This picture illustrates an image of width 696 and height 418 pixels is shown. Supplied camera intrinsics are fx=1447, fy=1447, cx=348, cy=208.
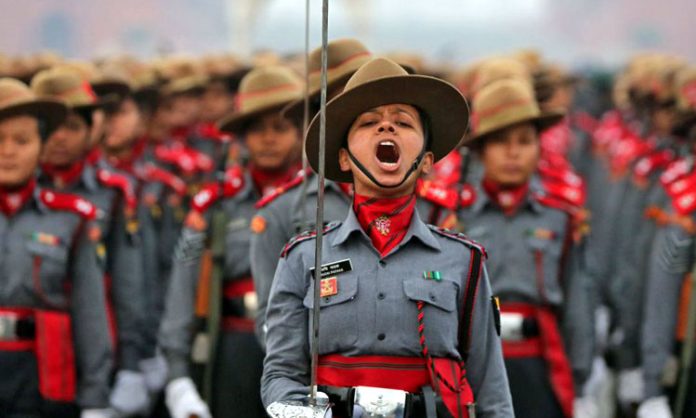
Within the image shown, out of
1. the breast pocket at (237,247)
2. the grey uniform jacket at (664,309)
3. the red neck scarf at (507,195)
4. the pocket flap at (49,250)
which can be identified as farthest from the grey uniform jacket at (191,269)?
the grey uniform jacket at (664,309)

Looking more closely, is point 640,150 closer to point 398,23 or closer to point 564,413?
point 564,413

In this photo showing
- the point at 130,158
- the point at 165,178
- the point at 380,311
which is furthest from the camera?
the point at 165,178

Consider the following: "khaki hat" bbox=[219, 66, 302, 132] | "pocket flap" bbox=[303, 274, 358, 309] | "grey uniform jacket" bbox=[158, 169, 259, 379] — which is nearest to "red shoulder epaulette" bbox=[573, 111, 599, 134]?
"khaki hat" bbox=[219, 66, 302, 132]

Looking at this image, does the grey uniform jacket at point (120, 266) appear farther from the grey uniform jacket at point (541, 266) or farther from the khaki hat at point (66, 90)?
the grey uniform jacket at point (541, 266)

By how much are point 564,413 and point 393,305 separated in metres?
2.67

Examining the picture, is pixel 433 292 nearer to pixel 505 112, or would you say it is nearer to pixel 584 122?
pixel 505 112

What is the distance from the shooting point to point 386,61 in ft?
16.1

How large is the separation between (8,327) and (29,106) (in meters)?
1.05

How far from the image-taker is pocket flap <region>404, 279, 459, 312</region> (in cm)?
468

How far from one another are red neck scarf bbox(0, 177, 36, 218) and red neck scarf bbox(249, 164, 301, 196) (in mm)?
1247

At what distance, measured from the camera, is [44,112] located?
7.04 meters

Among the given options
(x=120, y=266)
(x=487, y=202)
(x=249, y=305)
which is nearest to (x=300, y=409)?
(x=249, y=305)

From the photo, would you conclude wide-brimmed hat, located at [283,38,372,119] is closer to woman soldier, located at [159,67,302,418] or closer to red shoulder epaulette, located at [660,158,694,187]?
woman soldier, located at [159,67,302,418]

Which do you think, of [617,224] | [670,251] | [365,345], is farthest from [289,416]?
[617,224]
